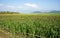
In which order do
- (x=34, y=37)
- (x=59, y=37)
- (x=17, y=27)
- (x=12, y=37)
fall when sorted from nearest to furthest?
1. (x=59, y=37)
2. (x=34, y=37)
3. (x=12, y=37)
4. (x=17, y=27)

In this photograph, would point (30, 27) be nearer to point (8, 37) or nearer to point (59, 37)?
point (8, 37)

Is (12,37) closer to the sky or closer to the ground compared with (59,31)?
closer to the ground

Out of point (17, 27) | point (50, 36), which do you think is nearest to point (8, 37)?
point (17, 27)

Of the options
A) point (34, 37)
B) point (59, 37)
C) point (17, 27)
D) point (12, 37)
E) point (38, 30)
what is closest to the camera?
point (59, 37)

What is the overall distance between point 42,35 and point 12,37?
1994 millimetres

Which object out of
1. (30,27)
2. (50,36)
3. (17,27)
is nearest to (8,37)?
(30,27)

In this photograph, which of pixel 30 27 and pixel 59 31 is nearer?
pixel 59 31

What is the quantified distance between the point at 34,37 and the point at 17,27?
356 centimetres

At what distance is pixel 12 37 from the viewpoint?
34.4ft

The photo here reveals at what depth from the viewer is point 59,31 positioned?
8266 millimetres

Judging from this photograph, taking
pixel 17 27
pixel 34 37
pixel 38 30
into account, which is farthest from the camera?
pixel 17 27

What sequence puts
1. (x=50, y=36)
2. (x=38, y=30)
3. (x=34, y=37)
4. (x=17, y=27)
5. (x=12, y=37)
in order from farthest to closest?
(x=17, y=27) < (x=12, y=37) < (x=38, y=30) < (x=34, y=37) < (x=50, y=36)

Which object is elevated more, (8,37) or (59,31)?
(59,31)

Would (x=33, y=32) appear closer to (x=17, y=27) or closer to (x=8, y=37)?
(x=8, y=37)
